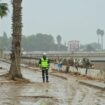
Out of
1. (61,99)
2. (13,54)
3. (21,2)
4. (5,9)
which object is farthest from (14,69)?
(5,9)

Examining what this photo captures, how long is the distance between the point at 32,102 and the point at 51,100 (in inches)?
39.1

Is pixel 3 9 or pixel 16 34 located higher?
pixel 3 9

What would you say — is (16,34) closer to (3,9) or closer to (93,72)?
(93,72)

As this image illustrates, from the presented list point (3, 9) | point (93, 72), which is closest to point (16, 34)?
point (93, 72)

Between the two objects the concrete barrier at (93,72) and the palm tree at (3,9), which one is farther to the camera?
the palm tree at (3,9)

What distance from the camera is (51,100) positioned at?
17438 mm

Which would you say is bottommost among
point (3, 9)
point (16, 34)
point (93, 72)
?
point (93, 72)

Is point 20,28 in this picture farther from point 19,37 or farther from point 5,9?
point 5,9

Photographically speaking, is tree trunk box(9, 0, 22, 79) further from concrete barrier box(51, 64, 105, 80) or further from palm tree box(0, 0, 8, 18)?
palm tree box(0, 0, 8, 18)

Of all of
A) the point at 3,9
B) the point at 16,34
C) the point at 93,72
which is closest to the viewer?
the point at 16,34

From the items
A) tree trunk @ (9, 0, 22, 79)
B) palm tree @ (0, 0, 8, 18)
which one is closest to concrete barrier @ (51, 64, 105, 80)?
tree trunk @ (9, 0, 22, 79)

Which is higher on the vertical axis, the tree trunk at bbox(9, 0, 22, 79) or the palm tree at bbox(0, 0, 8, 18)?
the palm tree at bbox(0, 0, 8, 18)

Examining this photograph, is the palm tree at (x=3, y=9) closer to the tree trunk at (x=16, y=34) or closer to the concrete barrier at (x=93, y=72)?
the concrete barrier at (x=93, y=72)

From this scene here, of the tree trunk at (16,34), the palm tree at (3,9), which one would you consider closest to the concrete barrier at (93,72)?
the tree trunk at (16,34)
